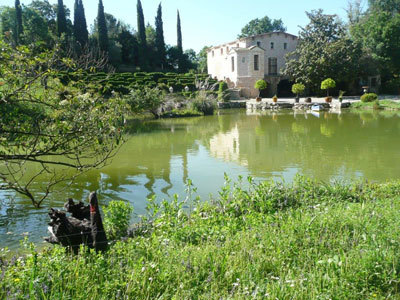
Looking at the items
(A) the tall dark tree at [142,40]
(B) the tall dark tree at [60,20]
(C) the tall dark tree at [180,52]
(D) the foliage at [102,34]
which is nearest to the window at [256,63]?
(C) the tall dark tree at [180,52]

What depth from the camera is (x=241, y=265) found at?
331cm

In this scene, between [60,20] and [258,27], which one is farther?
[258,27]

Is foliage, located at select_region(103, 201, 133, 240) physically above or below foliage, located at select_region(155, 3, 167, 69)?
below

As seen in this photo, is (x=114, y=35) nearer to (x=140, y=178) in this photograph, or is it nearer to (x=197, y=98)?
(x=197, y=98)

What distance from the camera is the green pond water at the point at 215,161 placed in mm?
7398

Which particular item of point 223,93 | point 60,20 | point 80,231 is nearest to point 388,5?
point 223,93

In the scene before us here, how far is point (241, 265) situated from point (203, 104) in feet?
78.5

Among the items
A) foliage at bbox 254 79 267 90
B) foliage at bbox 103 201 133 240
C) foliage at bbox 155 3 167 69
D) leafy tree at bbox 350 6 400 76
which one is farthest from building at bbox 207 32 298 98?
foliage at bbox 103 201 133 240

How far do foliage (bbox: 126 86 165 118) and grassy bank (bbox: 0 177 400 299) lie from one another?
727 inches

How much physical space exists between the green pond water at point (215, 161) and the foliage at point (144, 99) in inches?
159

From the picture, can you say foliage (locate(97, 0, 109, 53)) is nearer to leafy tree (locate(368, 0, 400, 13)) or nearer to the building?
the building

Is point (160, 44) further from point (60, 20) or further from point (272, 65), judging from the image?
point (272, 65)

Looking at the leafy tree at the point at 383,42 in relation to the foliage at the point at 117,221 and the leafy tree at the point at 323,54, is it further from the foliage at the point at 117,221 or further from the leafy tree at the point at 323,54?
the foliage at the point at 117,221

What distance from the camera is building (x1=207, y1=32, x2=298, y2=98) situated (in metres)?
39.8
